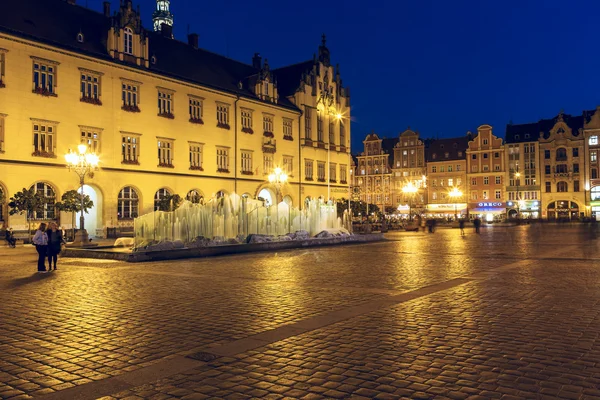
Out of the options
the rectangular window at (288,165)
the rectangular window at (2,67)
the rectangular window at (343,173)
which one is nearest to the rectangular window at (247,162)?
the rectangular window at (288,165)

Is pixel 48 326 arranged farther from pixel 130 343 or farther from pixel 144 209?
pixel 144 209

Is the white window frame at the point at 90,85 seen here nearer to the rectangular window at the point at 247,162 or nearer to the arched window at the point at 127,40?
the arched window at the point at 127,40

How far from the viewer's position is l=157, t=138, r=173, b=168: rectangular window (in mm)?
47125

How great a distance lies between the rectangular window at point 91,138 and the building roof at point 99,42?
5509mm

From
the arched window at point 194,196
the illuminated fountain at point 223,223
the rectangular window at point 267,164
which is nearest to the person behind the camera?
the illuminated fountain at point 223,223

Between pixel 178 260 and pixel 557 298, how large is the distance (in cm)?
1474

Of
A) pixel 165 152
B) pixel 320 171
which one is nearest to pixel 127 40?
pixel 165 152

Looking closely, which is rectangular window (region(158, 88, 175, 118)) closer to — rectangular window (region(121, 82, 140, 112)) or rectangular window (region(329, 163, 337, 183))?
rectangular window (region(121, 82, 140, 112))

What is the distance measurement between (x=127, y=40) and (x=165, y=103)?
5.82 m

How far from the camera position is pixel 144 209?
1783 inches

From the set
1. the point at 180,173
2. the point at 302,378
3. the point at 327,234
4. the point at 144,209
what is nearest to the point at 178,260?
the point at 327,234

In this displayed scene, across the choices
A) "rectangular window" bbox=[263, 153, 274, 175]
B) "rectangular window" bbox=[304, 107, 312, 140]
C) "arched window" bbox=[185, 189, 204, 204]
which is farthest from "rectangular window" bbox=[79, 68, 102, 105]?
"rectangular window" bbox=[304, 107, 312, 140]

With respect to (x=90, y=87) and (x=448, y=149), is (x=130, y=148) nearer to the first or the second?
(x=90, y=87)

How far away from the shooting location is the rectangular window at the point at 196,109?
164ft
